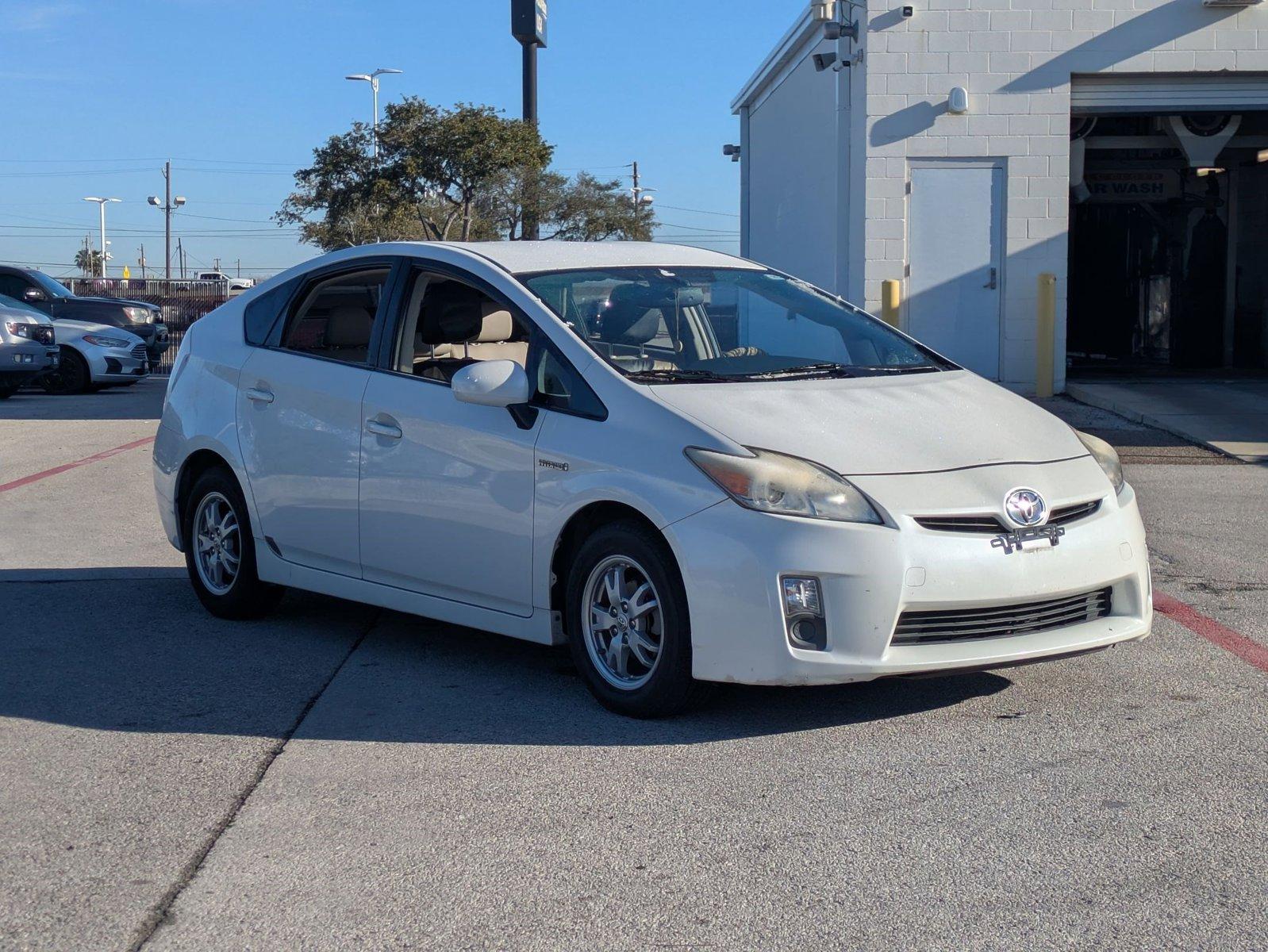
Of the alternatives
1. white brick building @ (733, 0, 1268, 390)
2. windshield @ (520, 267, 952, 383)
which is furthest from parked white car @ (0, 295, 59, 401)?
windshield @ (520, 267, 952, 383)

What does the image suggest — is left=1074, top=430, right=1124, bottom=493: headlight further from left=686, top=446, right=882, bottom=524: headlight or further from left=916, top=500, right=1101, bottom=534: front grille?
left=686, top=446, right=882, bottom=524: headlight

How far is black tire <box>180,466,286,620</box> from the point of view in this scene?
646 cm

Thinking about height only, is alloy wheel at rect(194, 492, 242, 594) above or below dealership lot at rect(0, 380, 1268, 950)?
above

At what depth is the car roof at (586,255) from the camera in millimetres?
5742

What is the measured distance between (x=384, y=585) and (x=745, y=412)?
5.73 feet

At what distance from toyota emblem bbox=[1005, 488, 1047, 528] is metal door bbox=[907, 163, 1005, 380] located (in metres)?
13.1

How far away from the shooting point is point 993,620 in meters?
4.64

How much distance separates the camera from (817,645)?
14.7 ft

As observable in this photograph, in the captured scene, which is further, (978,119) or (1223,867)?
(978,119)

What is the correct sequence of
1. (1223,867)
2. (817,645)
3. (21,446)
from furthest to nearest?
(21,446) < (817,645) < (1223,867)

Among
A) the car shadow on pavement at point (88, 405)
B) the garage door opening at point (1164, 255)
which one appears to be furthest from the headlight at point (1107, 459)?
the garage door opening at point (1164, 255)

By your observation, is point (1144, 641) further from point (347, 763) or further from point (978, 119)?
point (978, 119)

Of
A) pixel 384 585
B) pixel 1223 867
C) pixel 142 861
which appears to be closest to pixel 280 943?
pixel 142 861

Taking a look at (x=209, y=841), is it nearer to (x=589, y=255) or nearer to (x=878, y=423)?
(x=878, y=423)
